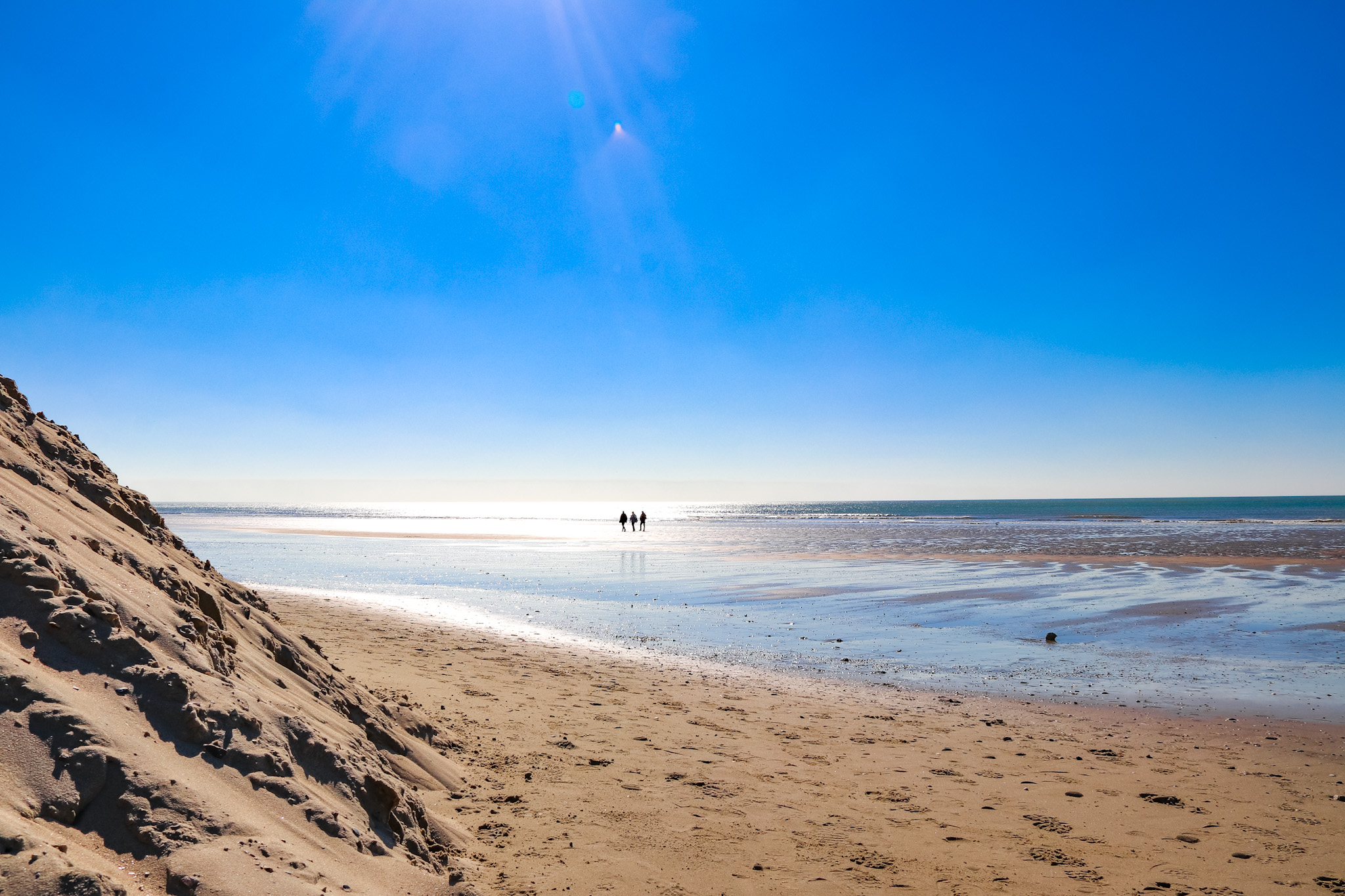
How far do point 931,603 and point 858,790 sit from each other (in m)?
12.0

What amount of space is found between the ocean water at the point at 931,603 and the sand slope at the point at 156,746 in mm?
7128

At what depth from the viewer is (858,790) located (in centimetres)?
603

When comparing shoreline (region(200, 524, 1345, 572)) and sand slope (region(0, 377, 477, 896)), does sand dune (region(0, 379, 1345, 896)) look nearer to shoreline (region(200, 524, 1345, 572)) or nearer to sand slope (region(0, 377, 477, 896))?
sand slope (region(0, 377, 477, 896))

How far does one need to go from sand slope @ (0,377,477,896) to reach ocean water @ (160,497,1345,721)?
7.13 meters

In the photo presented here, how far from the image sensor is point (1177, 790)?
20.1 feet

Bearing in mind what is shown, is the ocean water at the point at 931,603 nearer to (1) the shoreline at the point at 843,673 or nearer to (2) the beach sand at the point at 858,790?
(1) the shoreline at the point at 843,673

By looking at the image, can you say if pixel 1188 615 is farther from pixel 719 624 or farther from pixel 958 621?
pixel 719 624

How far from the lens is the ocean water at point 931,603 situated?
1020 cm

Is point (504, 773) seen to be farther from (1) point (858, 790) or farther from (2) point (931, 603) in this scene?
(2) point (931, 603)

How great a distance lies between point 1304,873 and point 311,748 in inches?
250

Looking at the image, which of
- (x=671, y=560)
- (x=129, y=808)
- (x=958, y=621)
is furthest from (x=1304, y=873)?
(x=671, y=560)

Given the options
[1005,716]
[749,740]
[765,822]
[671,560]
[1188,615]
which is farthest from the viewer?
[671,560]

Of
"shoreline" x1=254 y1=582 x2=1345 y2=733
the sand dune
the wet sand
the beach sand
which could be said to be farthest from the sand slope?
the wet sand

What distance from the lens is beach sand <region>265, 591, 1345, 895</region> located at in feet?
15.5
